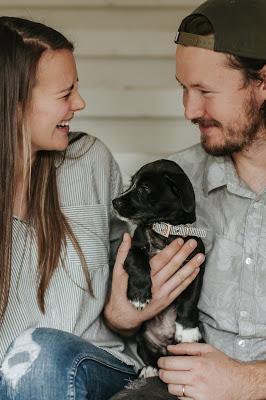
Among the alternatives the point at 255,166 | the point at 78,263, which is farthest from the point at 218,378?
the point at 255,166

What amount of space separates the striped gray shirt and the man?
1.08ft

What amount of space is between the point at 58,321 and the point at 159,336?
0.38m

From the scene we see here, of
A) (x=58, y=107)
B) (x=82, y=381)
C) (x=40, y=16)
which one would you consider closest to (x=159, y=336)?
(x=82, y=381)

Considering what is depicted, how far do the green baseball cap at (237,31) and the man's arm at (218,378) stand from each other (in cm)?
99

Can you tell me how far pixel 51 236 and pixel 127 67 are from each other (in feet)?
3.96

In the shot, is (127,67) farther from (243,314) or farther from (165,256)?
(243,314)

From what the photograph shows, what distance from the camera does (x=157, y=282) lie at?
2.99 metres

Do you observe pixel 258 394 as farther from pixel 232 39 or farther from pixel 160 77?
pixel 160 77

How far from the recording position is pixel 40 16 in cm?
394

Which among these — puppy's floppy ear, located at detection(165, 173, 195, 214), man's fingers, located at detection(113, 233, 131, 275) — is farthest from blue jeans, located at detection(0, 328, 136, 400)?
puppy's floppy ear, located at detection(165, 173, 195, 214)

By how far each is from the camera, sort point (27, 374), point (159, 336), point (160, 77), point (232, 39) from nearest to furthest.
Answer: point (27, 374)
point (232, 39)
point (159, 336)
point (160, 77)

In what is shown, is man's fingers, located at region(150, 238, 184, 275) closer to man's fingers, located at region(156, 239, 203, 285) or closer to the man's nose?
man's fingers, located at region(156, 239, 203, 285)

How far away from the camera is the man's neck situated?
2.98 meters

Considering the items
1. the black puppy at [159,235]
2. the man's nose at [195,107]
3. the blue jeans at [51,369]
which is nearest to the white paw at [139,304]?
the black puppy at [159,235]
